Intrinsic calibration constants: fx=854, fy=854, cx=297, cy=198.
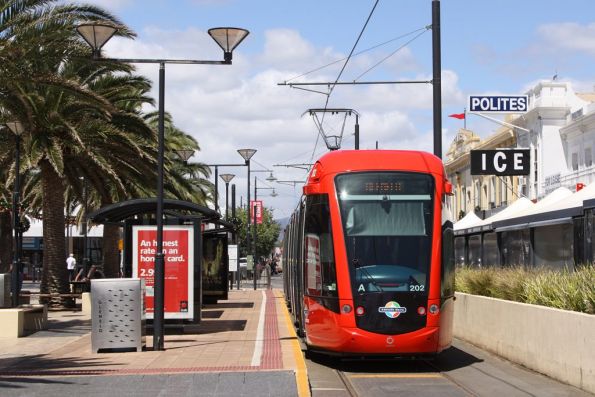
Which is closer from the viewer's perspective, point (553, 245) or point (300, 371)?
point (300, 371)

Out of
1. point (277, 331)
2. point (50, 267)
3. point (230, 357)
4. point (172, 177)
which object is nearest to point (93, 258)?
point (172, 177)

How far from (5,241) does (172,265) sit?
36.9 m

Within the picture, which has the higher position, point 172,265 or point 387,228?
point 387,228

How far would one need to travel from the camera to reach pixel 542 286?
13.2m

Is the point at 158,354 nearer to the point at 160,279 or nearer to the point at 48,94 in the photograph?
the point at 160,279

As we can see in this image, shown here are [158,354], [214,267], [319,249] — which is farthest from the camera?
[214,267]

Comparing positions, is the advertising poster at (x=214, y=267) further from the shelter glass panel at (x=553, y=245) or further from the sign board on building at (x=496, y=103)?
the shelter glass panel at (x=553, y=245)

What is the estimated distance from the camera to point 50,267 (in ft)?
84.9

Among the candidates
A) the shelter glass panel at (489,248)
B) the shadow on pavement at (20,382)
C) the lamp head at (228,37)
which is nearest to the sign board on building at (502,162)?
the shelter glass panel at (489,248)

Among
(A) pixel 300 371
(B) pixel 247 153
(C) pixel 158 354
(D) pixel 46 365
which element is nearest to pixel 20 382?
(D) pixel 46 365

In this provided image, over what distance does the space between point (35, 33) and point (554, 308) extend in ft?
40.1

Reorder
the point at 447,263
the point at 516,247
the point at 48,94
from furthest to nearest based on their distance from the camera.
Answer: the point at 516,247 < the point at 48,94 < the point at 447,263

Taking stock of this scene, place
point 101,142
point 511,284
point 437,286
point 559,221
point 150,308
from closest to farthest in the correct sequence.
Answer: point 437,286
point 511,284
point 150,308
point 559,221
point 101,142

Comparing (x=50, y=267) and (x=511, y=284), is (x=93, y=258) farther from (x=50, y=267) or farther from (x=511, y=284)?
(x=511, y=284)
